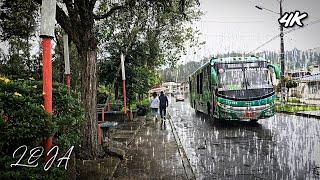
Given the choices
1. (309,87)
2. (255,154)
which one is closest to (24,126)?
(255,154)

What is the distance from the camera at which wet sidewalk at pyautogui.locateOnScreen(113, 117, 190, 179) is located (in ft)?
24.3

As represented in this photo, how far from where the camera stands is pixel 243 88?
620 inches

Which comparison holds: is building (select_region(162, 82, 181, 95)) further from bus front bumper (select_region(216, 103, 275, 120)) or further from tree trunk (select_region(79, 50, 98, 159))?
tree trunk (select_region(79, 50, 98, 159))

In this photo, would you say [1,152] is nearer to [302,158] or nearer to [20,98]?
[20,98]

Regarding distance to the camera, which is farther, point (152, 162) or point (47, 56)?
point (152, 162)

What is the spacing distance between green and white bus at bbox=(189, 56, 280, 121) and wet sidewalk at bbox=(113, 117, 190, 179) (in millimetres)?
4234

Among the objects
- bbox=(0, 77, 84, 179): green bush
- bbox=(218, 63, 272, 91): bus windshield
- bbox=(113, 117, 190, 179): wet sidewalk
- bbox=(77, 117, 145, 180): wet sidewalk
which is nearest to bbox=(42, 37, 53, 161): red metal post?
bbox=(0, 77, 84, 179): green bush

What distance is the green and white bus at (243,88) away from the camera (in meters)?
15.5

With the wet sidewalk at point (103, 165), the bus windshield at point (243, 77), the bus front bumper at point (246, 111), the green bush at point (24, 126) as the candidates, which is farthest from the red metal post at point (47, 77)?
the bus windshield at point (243, 77)

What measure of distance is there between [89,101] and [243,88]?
8.89 m

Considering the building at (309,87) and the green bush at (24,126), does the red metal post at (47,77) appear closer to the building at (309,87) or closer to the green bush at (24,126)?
the green bush at (24,126)

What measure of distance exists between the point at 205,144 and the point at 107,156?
12.4 feet

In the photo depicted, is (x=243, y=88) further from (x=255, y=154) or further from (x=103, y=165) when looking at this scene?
(x=103, y=165)

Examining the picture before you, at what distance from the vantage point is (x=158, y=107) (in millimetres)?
19266
